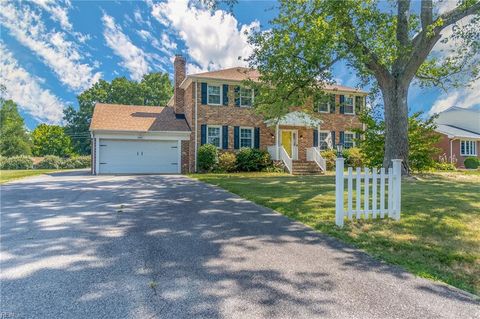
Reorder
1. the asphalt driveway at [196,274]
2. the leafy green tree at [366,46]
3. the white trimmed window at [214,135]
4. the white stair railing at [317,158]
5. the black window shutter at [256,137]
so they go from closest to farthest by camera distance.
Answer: the asphalt driveway at [196,274] → the leafy green tree at [366,46] → the white stair railing at [317,158] → the white trimmed window at [214,135] → the black window shutter at [256,137]

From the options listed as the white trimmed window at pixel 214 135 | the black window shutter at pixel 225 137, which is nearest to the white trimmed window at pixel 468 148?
the black window shutter at pixel 225 137

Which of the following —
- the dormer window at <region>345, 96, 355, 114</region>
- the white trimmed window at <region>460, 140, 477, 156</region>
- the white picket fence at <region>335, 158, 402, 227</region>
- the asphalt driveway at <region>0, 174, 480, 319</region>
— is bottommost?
the asphalt driveway at <region>0, 174, 480, 319</region>

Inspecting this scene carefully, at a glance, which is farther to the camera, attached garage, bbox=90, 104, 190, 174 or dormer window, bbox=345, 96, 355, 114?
dormer window, bbox=345, 96, 355, 114

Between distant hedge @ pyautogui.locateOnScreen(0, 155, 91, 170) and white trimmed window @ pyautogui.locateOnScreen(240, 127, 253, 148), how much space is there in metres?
20.1

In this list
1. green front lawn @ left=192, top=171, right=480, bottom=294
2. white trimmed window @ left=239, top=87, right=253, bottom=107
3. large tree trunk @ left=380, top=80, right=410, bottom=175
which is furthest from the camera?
white trimmed window @ left=239, top=87, right=253, bottom=107

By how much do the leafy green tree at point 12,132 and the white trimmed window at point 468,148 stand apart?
52997mm

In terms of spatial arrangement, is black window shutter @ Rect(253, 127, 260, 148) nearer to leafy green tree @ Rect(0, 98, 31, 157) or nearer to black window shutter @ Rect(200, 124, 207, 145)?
black window shutter @ Rect(200, 124, 207, 145)

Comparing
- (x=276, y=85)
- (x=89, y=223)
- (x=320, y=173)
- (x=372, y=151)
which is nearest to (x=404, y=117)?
(x=372, y=151)

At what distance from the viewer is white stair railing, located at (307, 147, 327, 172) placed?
18.9 metres

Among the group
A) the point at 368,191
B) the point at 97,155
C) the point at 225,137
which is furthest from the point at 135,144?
the point at 368,191

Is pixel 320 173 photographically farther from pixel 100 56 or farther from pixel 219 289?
pixel 100 56

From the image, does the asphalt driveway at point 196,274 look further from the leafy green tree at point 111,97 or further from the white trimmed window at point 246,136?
the leafy green tree at point 111,97

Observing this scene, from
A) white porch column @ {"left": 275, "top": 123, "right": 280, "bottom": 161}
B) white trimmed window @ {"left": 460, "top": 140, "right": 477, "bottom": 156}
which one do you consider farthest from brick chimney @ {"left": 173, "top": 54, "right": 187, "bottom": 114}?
white trimmed window @ {"left": 460, "top": 140, "right": 477, "bottom": 156}

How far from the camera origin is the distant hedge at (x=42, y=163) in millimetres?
28797
